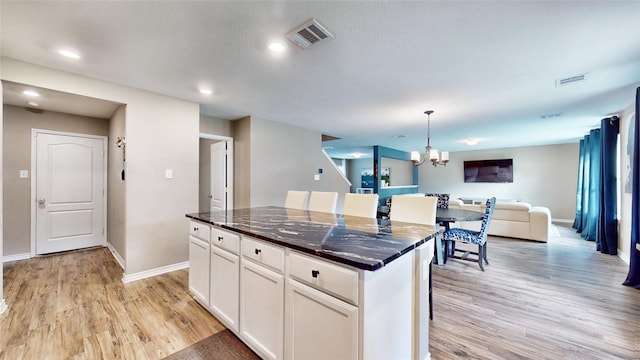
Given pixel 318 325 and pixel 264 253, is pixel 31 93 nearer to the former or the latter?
pixel 264 253

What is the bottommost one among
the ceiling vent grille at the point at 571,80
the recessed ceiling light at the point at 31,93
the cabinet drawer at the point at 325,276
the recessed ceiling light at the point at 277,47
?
the cabinet drawer at the point at 325,276

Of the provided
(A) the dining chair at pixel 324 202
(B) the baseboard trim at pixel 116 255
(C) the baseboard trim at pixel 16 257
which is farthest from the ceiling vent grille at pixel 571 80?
(C) the baseboard trim at pixel 16 257

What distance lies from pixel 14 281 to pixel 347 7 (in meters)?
4.58

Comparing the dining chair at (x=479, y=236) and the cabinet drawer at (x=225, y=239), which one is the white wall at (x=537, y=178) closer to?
the dining chair at (x=479, y=236)

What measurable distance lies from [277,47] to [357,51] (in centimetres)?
70

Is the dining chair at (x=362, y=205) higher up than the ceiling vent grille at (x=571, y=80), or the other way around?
the ceiling vent grille at (x=571, y=80)

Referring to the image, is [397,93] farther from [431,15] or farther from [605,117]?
[605,117]

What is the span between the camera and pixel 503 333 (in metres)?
2.03

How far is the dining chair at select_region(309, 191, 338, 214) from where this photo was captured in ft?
9.84

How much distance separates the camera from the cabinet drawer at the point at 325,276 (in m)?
1.16

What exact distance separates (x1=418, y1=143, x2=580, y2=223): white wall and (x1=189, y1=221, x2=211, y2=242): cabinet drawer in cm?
932

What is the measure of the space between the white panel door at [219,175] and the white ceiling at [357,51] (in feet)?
3.78

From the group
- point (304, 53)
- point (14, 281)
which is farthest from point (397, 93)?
point (14, 281)

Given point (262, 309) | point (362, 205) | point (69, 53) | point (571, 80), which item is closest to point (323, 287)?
point (262, 309)
